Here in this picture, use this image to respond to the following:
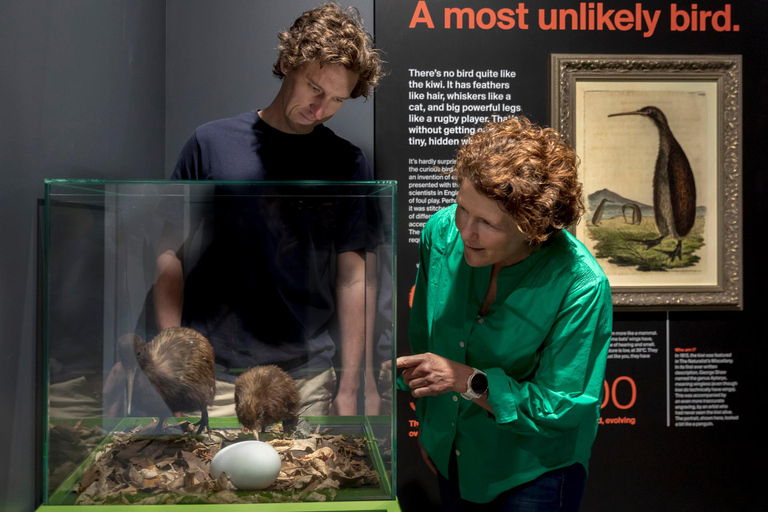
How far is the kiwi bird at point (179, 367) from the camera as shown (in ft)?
4.33

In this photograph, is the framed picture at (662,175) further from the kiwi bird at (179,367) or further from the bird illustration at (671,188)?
the kiwi bird at (179,367)

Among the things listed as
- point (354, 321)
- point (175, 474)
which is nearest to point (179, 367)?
point (175, 474)

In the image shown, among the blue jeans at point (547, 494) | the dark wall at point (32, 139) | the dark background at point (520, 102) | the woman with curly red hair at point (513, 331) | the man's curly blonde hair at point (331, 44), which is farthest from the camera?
the dark background at point (520, 102)

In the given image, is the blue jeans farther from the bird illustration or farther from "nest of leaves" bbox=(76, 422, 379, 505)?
the bird illustration

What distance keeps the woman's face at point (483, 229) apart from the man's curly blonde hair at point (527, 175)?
2 centimetres

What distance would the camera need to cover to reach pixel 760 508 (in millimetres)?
2756

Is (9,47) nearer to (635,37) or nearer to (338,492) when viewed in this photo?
(338,492)

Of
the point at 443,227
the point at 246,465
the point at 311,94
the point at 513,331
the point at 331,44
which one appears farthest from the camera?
the point at 311,94

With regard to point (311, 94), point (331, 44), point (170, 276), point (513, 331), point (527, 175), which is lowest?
point (513, 331)

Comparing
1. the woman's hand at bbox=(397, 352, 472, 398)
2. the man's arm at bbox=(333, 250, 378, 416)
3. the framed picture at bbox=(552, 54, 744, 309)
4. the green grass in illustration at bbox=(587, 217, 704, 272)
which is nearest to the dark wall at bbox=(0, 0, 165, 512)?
the man's arm at bbox=(333, 250, 378, 416)

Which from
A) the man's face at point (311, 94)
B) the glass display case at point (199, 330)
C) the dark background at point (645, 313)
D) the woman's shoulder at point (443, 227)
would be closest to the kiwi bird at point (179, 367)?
the glass display case at point (199, 330)

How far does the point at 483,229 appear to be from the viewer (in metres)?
1.41

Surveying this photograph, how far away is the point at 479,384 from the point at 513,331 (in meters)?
0.15

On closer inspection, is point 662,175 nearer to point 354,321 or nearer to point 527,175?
point 527,175
